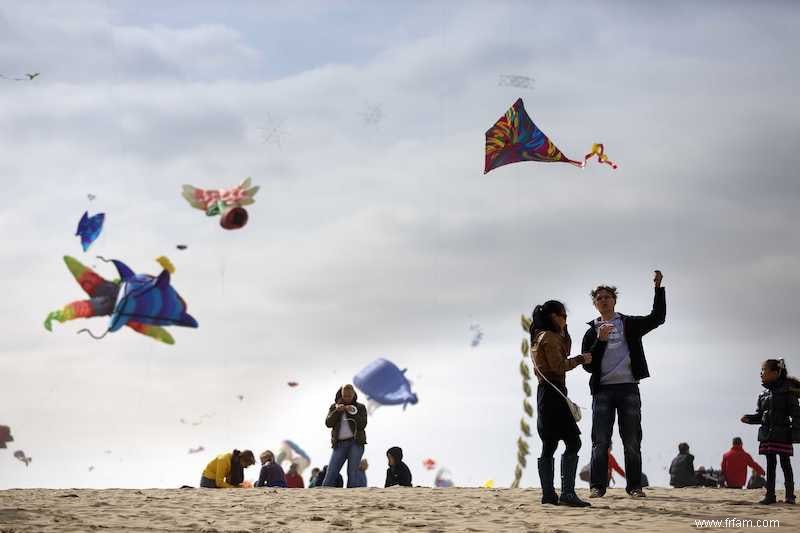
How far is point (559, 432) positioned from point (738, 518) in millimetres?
1715

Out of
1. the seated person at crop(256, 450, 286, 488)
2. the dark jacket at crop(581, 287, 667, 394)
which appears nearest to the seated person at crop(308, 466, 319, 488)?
the seated person at crop(256, 450, 286, 488)

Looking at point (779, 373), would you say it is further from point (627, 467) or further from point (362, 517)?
point (362, 517)

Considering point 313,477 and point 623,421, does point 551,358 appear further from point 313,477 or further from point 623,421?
point 313,477

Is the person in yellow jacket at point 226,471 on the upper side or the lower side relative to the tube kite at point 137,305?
lower

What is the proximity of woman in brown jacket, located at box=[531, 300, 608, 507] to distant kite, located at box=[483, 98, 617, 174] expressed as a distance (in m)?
9.13

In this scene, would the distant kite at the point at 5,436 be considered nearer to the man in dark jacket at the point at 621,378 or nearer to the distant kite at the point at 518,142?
the distant kite at the point at 518,142

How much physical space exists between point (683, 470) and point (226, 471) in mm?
7054

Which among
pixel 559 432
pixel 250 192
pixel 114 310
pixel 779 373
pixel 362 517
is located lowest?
pixel 362 517

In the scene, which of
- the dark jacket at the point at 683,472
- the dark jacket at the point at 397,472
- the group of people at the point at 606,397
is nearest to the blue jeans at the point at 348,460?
the dark jacket at the point at 397,472

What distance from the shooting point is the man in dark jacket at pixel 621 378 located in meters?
10.2

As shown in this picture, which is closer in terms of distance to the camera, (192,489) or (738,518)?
(738,518)

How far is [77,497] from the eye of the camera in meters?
10.7

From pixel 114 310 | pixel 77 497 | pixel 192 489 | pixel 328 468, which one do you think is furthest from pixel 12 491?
pixel 114 310

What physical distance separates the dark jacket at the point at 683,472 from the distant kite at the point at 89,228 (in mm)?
12265
